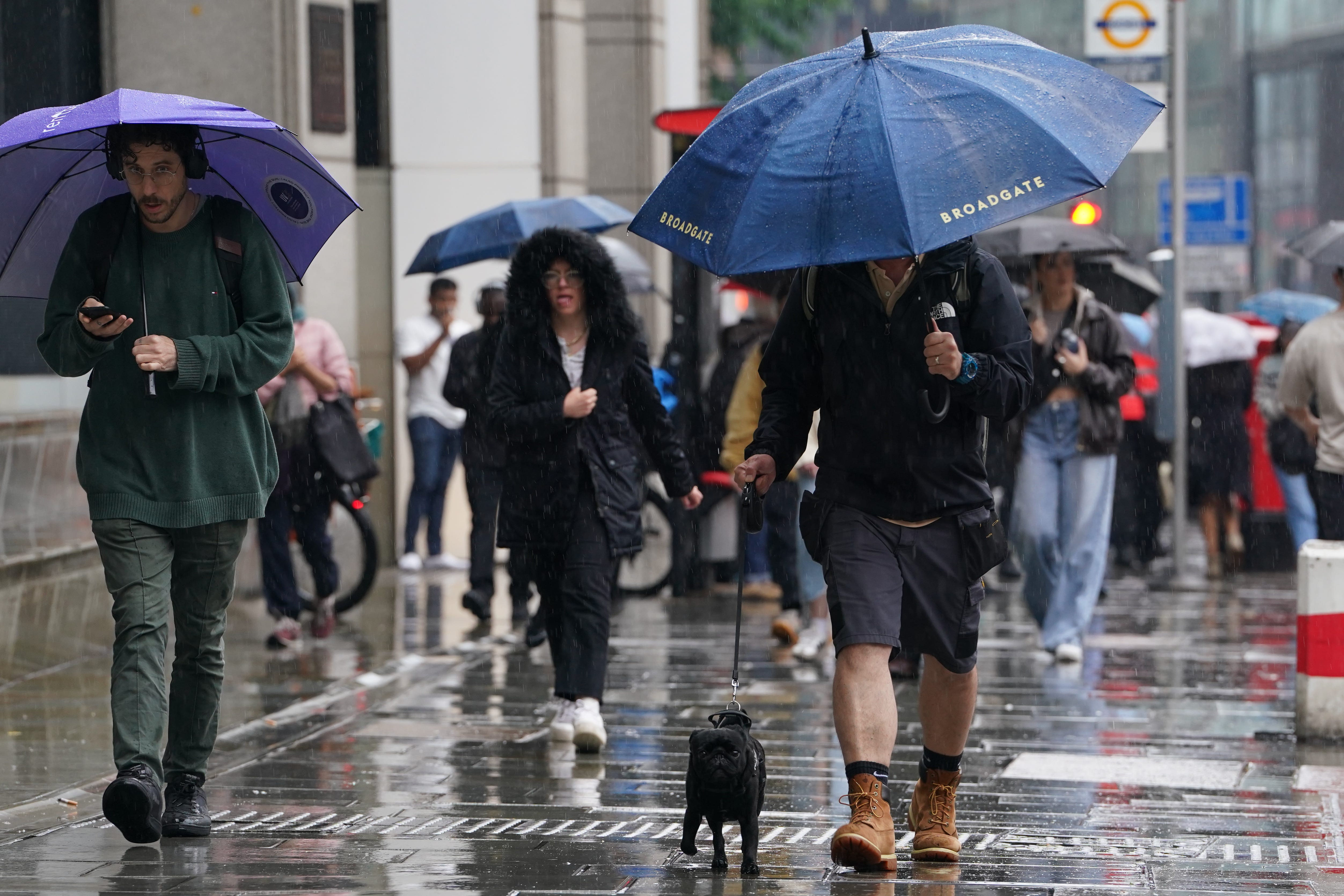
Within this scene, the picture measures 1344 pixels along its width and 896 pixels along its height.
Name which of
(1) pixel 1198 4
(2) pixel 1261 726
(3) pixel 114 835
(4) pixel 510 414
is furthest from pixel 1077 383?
(1) pixel 1198 4

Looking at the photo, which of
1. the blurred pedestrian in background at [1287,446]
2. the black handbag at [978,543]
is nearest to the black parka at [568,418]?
the black handbag at [978,543]

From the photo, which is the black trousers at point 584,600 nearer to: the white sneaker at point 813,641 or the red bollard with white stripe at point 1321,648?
the white sneaker at point 813,641

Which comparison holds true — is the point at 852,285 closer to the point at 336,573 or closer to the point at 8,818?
the point at 8,818

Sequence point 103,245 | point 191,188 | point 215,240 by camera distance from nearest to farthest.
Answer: point 103,245 < point 215,240 < point 191,188

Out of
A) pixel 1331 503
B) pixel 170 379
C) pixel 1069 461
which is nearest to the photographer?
pixel 170 379

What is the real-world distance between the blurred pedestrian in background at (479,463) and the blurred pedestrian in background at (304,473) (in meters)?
0.75

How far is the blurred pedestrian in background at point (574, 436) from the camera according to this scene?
7668 millimetres

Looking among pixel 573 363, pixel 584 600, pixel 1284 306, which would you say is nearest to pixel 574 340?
pixel 573 363

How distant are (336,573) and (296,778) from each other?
13.0 feet

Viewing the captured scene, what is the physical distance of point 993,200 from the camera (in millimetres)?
5004

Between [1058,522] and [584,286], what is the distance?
3.29 m

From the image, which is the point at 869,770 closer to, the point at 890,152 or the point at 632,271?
the point at 890,152

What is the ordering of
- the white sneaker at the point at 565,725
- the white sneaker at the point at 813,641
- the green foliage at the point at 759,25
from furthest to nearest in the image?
the green foliage at the point at 759,25
the white sneaker at the point at 813,641
the white sneaker at the point at 565,725

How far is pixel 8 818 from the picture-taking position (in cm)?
608
